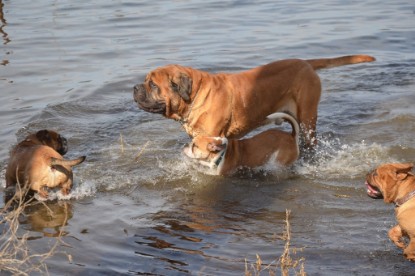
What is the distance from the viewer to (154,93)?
838 cm

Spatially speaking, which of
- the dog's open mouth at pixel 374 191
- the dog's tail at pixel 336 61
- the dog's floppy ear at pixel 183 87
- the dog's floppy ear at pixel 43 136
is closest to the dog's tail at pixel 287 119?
the dog's tail at pixel 336 61

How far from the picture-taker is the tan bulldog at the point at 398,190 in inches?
259

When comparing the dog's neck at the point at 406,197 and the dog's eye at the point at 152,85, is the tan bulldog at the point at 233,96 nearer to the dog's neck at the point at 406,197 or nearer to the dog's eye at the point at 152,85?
the dog's eye at the point at 152,85

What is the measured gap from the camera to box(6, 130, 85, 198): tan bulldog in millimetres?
8047

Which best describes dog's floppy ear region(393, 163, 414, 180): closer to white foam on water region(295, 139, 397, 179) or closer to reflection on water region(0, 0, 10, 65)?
white foam on water region(295, 139, 397, 179)

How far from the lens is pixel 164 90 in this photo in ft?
27.5

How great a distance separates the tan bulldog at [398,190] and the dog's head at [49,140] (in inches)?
147

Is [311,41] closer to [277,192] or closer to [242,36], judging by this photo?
[242,36]

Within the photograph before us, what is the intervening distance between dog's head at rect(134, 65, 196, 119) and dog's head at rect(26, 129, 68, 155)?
1.13m

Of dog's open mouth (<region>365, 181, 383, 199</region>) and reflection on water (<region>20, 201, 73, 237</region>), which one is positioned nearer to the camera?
dog's open mouth (<region>365, 181, 383, 199</region>)

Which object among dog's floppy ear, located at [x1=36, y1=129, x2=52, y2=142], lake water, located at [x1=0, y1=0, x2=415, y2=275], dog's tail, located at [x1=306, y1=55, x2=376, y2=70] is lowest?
lake water, located at [x1=0, y1=0, x2=415, y2=275]

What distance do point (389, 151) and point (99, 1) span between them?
13.2 m

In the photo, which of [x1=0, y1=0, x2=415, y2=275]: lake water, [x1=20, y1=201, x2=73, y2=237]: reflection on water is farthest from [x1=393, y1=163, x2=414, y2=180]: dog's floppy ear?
[x1=20, y1=201, x2=73, y2=237]: reflection on water

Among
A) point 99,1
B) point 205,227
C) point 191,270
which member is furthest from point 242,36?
point 191,270
